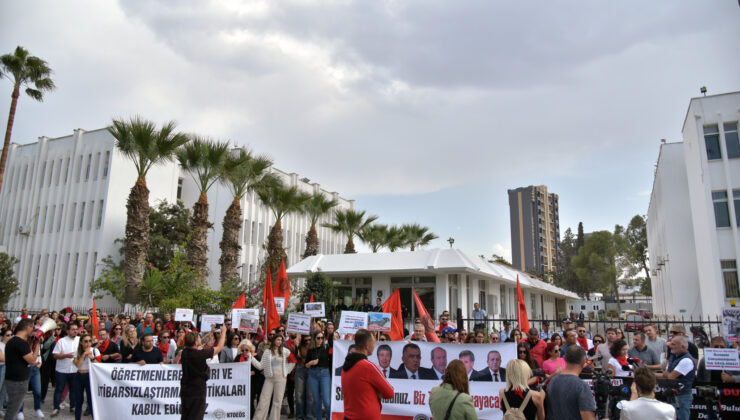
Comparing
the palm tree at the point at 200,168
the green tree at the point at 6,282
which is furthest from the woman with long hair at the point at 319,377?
the green tree at the point at 6,282

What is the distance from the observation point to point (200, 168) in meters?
25.0

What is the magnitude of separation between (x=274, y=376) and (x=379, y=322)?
281cm

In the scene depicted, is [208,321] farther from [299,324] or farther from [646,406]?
[646,406]

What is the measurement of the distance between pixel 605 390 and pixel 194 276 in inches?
799

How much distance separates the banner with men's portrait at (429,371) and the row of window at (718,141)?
2123 cm

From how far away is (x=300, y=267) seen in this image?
2509cm

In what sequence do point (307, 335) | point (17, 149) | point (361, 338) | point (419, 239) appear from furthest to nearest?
1. point (419, 239)
2. point (17, 149)
3. point (307, 335)
4. point (361, 338)

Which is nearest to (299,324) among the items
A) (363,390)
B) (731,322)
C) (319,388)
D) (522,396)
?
(319,388)

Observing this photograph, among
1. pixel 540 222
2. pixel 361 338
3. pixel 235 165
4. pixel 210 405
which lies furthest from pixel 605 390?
pixel 540 222

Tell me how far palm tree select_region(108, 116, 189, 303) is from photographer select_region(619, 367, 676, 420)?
2201 centimetres

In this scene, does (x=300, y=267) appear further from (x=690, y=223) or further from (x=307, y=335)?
(x=690, y=223)

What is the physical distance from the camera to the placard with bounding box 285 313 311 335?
10.4m

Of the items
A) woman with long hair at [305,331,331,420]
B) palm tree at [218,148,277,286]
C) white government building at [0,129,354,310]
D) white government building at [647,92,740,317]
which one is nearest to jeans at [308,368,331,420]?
woman with long hair at [305,331,331,420]

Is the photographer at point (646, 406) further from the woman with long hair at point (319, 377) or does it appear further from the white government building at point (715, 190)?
the white government building at point (715, 190)
